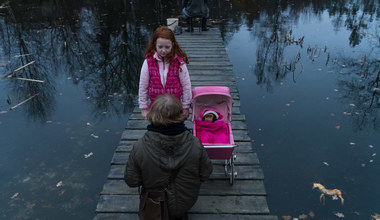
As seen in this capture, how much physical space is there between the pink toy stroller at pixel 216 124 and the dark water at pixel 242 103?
158 cm

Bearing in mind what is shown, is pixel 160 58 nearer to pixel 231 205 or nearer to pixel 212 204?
pixel 212 204

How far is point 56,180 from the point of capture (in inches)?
205

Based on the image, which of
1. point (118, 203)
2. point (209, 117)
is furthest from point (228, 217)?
point (118, 203)

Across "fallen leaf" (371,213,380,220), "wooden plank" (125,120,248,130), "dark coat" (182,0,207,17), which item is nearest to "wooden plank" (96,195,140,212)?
"wooden plank" (125,120,248,130)

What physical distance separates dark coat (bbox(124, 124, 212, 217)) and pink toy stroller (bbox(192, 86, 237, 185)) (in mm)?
791

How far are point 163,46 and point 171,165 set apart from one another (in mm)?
1507

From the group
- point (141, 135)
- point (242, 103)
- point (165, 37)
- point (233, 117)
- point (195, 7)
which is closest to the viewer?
point (165, 37)

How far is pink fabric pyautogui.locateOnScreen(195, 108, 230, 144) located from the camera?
393 cm

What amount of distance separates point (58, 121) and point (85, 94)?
4.61 ft

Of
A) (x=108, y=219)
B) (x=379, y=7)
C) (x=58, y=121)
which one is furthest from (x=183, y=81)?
(x=379, y=7)

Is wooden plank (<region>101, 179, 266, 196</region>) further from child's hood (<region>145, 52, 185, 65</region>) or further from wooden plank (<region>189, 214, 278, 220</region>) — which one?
child's hood (<region>145, 52, 185, 65</region>)

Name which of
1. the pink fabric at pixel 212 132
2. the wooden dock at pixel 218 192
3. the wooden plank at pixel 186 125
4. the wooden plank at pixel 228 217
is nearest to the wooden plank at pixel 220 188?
the wooden dock at pixel 218 192

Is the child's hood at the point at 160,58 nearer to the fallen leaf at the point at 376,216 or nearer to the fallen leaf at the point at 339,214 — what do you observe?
the fallen leaf at the point at 339,214

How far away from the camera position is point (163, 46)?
3.46m
